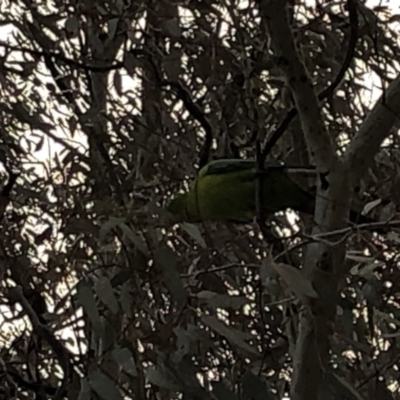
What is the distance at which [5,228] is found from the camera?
1214 mm

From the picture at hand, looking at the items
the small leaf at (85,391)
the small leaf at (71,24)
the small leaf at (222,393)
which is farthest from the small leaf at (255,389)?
the small leaf at (71,24)

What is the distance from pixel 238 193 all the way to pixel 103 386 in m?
0.31

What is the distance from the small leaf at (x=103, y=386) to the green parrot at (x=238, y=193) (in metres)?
0.28

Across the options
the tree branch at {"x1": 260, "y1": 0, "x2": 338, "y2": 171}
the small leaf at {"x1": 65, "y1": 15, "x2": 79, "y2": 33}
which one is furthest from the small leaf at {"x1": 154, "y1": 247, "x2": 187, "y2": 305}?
the small leaf at {"x1": 65, "y1": 15, "x2": 79, "y2": 33}

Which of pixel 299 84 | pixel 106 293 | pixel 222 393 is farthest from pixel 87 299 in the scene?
pixel 299 84

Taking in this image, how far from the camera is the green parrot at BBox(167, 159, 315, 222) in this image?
3.10 feet

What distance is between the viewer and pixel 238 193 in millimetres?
961

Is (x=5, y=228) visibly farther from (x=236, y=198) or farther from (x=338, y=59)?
(x=338, y=59)

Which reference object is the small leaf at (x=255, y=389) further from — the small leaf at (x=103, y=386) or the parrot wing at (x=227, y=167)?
the parrot wing at (x=227, y=167)

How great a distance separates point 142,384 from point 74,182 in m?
0.53

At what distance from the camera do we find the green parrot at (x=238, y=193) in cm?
95

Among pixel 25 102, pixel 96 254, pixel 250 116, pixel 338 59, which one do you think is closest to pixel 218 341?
pixel 96 254

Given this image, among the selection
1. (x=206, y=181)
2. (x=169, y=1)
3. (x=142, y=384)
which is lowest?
(x=142, y=384)

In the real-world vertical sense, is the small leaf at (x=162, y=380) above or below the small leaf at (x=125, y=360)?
below
